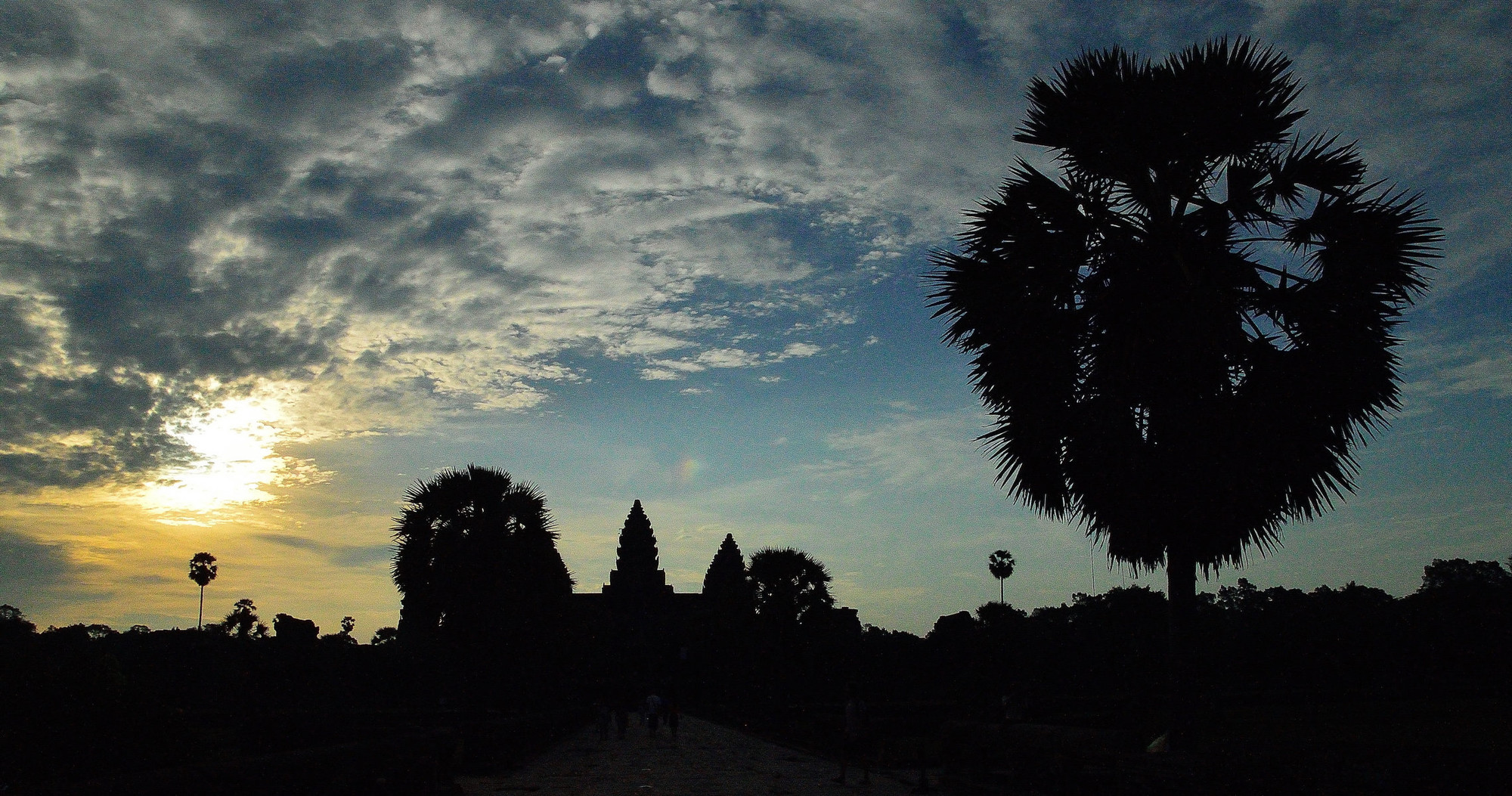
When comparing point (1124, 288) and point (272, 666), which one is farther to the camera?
point (272, 666)

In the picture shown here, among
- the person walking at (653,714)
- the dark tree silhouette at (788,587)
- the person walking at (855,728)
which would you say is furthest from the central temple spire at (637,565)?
the person walking at (855,728)

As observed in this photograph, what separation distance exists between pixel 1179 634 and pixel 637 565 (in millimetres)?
129587

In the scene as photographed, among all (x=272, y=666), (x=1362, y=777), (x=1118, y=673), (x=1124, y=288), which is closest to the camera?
(x=1362, y=777)

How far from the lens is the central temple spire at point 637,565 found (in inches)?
5349

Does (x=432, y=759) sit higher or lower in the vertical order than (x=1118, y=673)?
higher

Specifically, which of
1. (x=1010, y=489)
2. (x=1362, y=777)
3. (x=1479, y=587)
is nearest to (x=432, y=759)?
(x=1010, y=489)

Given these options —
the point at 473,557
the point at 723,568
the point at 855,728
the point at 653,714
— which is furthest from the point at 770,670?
the point at 723,568

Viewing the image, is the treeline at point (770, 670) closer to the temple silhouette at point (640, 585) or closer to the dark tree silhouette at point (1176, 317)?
the dark tree silhouette at point (1176, 317)

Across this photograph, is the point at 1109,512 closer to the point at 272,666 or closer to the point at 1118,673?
the point at 272,666

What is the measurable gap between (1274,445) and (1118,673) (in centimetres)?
6799

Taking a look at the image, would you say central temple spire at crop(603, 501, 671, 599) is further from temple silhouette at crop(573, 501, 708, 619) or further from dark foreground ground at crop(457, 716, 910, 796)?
dark foreground ground at crop(457, 716, 910, 796)

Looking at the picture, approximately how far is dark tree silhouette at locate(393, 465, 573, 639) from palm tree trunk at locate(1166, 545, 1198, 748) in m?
22.3

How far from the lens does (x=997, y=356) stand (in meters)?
13.6

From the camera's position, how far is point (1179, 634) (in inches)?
472
